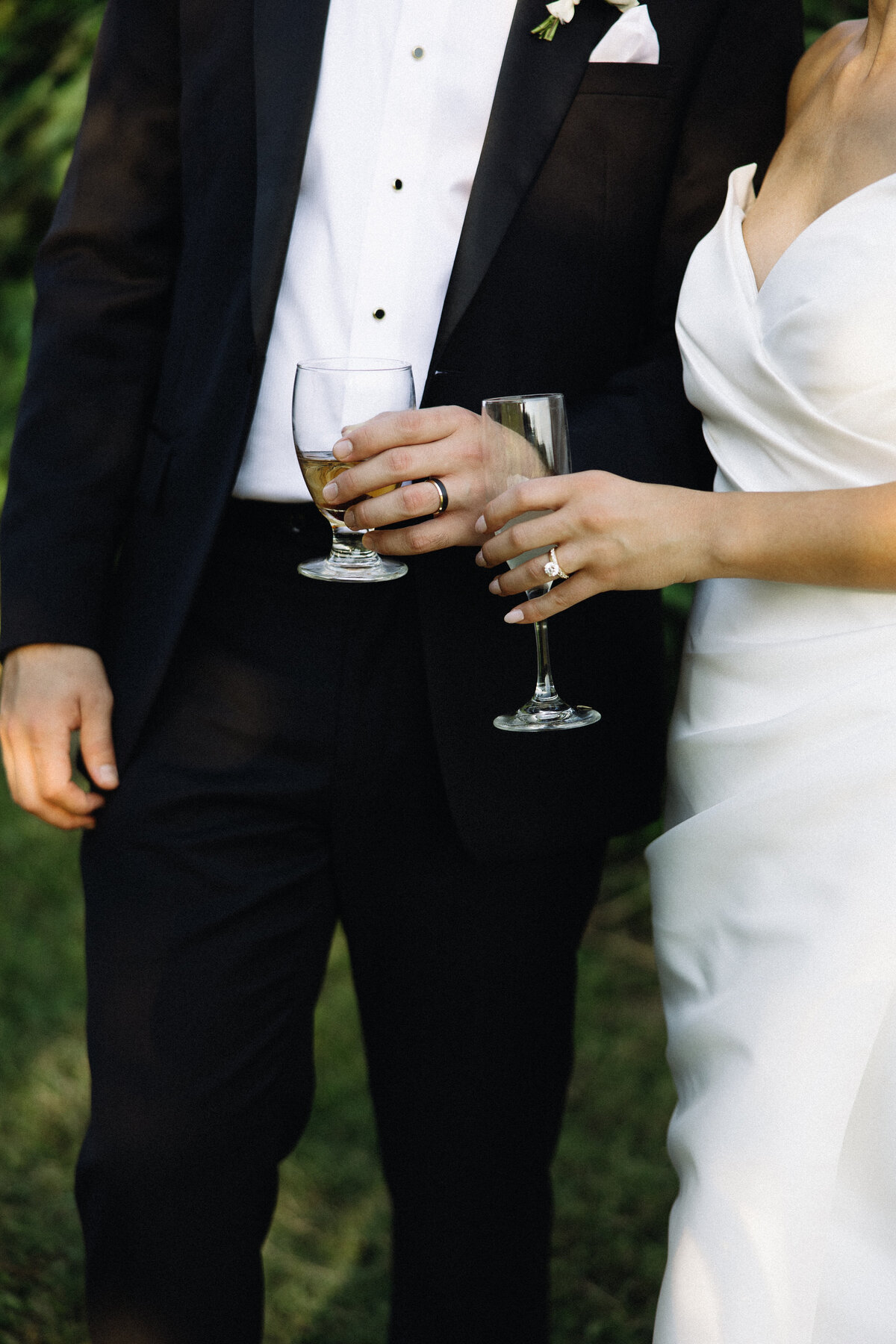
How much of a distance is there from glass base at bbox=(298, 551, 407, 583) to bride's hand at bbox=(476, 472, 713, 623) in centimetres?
12

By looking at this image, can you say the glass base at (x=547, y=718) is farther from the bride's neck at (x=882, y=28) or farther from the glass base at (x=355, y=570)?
the bride's neck at (x=882, y=28)

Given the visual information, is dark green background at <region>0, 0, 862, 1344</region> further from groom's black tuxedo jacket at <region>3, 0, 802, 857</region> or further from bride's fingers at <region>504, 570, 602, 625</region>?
bride's fingers at <region>504, 570, 602, 625</region>

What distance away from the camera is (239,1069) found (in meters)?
1.89

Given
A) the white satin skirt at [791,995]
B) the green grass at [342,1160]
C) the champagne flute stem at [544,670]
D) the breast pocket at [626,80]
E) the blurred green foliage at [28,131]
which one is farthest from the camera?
the blurred green foliage at [28,131]

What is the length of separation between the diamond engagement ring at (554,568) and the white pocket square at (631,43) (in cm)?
74

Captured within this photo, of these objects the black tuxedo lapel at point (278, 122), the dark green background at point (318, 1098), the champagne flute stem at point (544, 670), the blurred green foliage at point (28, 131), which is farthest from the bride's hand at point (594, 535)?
the blurred green foliage at point (28, 131)

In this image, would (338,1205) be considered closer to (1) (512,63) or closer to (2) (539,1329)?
(2) (539,1329)

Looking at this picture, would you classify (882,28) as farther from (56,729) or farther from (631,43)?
(56,729)

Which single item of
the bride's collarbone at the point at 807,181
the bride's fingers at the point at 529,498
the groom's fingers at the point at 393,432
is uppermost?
the bride's collarbone at the point at 807,181

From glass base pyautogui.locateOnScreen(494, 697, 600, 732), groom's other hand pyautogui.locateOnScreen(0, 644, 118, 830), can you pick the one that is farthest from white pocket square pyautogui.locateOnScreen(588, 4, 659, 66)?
groom's other hand pyautogui.locateOnScreen(0, 644, 118, 830)

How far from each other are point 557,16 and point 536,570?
0.79m

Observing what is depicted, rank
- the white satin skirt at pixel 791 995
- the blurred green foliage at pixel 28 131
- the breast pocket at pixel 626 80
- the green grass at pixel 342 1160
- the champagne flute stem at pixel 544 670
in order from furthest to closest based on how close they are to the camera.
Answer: the blurred green foliage at pixel 28 131 < the green grass at pixel 342 1160 < the breast pocket at pixel 626 80 < the champagne flute stem at pixel 544 670 < the white satin skirt at pixel 791 995

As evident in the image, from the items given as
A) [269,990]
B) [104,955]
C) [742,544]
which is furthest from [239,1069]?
[742,544]

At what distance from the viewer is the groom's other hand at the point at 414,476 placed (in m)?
1.57
